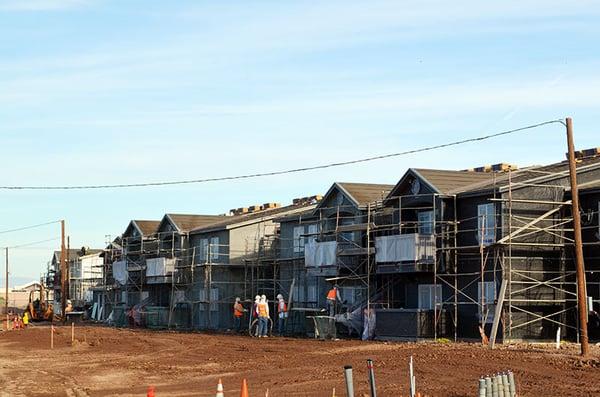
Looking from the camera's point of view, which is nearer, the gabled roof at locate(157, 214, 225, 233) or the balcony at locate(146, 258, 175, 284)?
the balcony at locate(146, 258, 175, 284)

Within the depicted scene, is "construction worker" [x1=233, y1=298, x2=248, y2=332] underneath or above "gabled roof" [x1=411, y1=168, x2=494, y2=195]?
underneath

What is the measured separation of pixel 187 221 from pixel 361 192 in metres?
21.9

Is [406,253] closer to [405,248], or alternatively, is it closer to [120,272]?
[405,248]

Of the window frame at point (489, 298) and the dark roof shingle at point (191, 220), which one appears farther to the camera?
the dark roof shingle at point (191, 220)

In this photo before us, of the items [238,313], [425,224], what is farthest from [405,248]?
[238,313]

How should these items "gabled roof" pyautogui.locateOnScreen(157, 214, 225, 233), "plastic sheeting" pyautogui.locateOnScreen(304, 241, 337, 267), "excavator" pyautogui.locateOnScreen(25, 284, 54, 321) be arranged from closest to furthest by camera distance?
"plastic sheeting" pyautogui.locateOnScreen(304, 241, 337, 267)
"gabled roof" pyautogui.locateOnScreen(157, 214, 225, 233)
"excavator" pyautogui.locateOnScreen(25, 284, 54, 321)

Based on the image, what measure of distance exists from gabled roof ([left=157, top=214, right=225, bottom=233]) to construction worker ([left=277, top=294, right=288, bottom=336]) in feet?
48.1

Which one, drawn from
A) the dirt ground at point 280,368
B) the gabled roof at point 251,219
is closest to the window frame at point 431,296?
the dirt ground at point 280,368

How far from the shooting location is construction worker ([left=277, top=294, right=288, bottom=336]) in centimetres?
5378

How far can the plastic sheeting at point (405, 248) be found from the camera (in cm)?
4438

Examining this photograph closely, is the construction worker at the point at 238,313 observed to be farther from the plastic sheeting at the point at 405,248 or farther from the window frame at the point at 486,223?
the window frame at the point at 486,223

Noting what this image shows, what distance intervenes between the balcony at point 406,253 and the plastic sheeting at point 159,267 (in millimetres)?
24486

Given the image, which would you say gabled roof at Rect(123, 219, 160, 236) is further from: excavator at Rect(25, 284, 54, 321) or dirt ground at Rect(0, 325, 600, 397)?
dirt ground at Rect(0, 325, 600, 397)

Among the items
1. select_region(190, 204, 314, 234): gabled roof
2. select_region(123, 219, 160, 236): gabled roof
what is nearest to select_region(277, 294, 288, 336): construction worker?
select_region(190, 204, 314, 234): gabled roof
